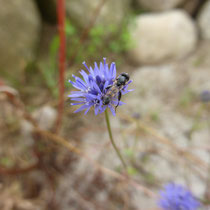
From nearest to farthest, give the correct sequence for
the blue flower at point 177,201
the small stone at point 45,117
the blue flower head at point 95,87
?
the blue flower head at point 95,87 < the blue flower at point 177,201 < the small stone at point 45,117

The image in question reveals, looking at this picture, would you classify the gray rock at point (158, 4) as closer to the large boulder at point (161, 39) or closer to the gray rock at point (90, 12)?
the large boulder at point (161, 39)

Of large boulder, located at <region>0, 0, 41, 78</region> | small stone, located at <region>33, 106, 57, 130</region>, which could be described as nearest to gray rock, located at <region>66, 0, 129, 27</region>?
large boulder, located at <region>0, 0, 41, 78</region>

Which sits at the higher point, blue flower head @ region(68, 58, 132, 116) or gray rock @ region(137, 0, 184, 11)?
gray rock @ region(137, 0, 184, 11)

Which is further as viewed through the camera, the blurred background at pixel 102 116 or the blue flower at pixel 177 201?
the blurred background at pixel 102 116

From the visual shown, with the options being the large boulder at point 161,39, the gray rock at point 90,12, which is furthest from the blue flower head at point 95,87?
the large boulder at point 161,39

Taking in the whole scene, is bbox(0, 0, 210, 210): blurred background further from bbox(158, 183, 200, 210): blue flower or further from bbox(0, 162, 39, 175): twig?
bbox(158, 183, 200, 210): blue flower

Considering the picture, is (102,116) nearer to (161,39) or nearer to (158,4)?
(161,39)
